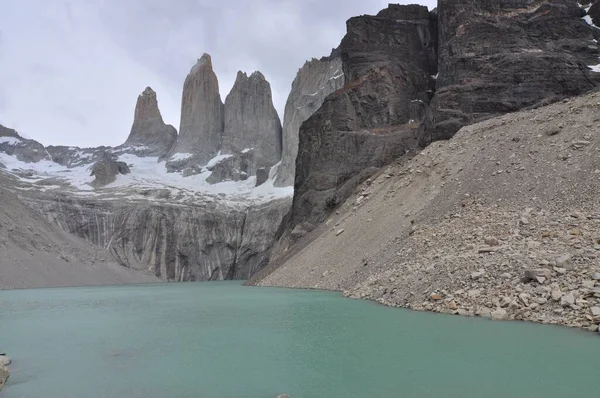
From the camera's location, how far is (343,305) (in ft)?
62.9


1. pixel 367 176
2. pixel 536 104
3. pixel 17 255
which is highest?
pixel 536 104

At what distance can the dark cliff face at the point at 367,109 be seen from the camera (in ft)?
147

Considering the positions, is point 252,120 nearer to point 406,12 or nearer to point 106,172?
point 106,172

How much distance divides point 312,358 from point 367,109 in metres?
40.1

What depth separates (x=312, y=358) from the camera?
10.5 meters

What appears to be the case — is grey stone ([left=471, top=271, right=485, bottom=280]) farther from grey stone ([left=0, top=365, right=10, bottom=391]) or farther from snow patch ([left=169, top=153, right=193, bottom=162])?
snow patch ([left=169, top=153, right=193, bottom=162])

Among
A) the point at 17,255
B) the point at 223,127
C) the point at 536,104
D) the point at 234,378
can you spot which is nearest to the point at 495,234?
the point at 234,378

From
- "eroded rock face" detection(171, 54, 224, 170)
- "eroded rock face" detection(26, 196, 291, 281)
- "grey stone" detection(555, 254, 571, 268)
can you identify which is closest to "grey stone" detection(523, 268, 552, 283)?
"grey stone" detection(555, 254, 571, 268)

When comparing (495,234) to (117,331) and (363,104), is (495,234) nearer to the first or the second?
(117,331)

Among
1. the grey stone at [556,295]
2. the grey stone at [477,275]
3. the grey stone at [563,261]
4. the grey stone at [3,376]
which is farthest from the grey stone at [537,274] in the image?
the grey stone at [3,376]

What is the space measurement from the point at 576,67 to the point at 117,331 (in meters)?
37.1

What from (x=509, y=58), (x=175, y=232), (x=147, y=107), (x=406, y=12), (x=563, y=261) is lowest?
(x=175, y=232)

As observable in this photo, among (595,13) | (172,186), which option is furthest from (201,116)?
(595,13)

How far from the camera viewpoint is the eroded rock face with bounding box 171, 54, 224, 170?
13525 cm
